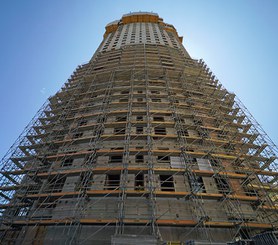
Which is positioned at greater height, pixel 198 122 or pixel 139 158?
pixel 198 122

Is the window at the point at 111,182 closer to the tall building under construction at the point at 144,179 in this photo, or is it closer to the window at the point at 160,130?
the tall building under construction at the point at 144,179

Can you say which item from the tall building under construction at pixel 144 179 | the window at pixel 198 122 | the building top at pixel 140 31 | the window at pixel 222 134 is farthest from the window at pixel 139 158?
the building top at pixel 140 31

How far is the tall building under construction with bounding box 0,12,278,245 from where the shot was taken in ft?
31.5

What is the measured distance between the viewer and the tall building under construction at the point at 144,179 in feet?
31.5

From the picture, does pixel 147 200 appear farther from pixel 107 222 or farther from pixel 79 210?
pixel 79 210

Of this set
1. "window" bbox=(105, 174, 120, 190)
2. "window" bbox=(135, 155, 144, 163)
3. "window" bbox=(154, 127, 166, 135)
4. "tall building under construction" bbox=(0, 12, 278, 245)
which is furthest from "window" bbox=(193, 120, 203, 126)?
"window" bbox=(105, 174, 120, 190)

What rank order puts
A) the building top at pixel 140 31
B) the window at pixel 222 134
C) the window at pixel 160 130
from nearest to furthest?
the window at pixel 222 134 → the window at pixel 160 130 → the building top at pixel 140 31

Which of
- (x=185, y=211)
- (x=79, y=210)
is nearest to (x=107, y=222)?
(x=79, y=210)

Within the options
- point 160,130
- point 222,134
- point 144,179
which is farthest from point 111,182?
point 222,134

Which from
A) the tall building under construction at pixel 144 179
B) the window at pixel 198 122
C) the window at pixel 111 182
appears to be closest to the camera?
the tall building under construction at pixel 144 179

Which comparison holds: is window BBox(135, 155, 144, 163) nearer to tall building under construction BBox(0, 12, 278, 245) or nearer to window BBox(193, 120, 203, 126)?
tall building under construction BBox(0, 12, 278, 245)

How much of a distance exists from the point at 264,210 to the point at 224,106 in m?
10.1

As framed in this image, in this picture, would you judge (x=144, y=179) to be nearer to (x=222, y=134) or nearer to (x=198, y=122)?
(x=198, y=122)

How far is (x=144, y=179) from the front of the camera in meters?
11.9
